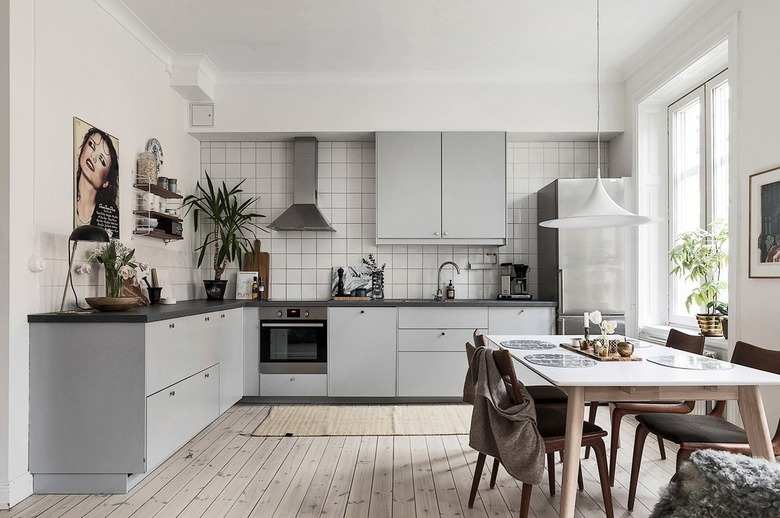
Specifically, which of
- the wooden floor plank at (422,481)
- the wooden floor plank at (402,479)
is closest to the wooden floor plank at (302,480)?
the wooden floor plank at (402,479)

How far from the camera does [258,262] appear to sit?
5.05 m

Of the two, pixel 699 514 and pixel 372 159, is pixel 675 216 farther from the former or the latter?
pixel 699 514

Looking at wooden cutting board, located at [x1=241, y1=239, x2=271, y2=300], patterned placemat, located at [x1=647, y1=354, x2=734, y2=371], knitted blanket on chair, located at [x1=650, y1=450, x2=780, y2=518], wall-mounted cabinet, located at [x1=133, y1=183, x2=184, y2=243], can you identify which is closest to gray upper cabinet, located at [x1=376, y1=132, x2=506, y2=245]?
wooden cutting board, located at [x1=241, y1=239, x2=271, y2=300]

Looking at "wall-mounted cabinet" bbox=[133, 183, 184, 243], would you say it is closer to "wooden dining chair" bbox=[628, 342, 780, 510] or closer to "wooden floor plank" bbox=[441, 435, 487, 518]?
"wooden floor plank" bbox=[441, 435, 487, 518]

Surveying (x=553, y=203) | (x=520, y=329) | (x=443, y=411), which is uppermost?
(x=553, y=203)

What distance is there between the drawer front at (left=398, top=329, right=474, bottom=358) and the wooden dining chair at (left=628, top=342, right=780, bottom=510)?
6.81ft

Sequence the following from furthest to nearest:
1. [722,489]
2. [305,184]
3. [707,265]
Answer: [305,184] < [707,265] < [722,489]

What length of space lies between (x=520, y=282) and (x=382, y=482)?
263 cm

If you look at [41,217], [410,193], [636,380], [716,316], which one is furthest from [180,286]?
[716,316]

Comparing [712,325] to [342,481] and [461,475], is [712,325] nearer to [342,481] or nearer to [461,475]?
[461,475]

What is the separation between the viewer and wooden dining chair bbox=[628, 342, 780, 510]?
2.19 m

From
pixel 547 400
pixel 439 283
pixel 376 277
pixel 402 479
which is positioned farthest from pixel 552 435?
pixel 376 277

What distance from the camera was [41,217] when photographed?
2793 mm

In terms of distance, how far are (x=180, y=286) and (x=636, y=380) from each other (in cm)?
382
